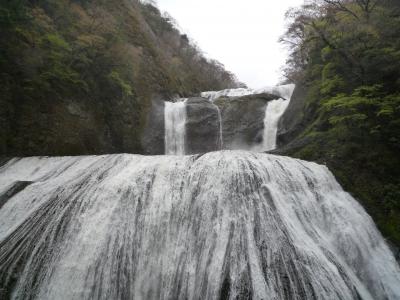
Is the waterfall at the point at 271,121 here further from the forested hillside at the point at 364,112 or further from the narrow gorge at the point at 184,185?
the forested hillside at the point at 364,112

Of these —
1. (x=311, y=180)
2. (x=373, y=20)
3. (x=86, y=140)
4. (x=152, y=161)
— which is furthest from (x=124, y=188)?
(x=373, y=20)

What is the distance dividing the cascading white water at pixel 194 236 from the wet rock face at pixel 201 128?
24.0 feet

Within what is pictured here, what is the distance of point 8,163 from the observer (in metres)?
9.09

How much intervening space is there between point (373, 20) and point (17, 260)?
11.4 meters

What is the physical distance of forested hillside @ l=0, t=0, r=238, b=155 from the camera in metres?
10.0

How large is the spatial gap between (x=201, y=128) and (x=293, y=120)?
173 inches

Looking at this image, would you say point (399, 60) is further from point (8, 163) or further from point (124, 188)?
point (8, 163)

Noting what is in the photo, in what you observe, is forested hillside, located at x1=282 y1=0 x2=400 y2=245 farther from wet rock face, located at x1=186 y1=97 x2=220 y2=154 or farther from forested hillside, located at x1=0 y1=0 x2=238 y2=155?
forested hillside, located at x1=0 y1=0 x2=238 y2=155

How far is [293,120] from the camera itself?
521 inches

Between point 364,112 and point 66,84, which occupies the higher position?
point 66,84

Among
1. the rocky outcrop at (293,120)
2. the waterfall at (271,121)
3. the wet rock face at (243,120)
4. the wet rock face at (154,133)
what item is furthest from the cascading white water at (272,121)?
the wet rock face at (154,133)

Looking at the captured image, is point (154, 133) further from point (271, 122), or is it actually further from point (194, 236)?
point (194, 236)

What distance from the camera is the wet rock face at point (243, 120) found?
49.2ft

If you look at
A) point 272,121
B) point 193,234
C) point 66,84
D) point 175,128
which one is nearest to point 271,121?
point 272,121
